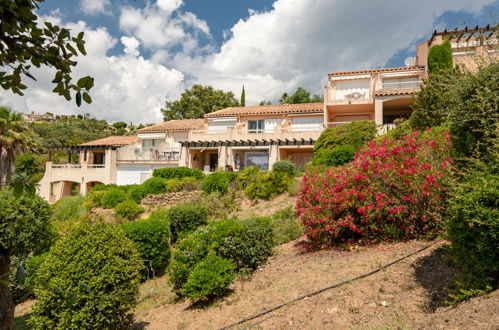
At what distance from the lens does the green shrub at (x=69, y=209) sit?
20.8 metres

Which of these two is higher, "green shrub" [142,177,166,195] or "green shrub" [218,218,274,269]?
"green shrub" [142,177,166,195]

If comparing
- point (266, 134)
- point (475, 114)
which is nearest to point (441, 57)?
point (266, 134)

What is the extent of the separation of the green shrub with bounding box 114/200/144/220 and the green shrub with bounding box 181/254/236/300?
41.2 ft

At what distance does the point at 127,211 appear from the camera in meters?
19.0

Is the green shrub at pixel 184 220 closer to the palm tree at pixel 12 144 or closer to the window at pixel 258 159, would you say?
the palm tree at pixel 12 144

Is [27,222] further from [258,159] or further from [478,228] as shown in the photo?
[258,159]

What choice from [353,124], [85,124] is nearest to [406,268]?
[353,124]

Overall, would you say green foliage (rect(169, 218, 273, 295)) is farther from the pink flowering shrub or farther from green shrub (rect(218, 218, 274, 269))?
the pink flowering shrub

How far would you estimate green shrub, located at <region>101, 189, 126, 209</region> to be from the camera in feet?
69.3

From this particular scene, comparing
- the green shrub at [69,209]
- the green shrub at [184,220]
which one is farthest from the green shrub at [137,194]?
the green shrub at [184,220]

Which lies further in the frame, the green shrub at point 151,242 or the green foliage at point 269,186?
the green foliage at point 269,186

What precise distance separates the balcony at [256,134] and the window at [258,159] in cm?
158

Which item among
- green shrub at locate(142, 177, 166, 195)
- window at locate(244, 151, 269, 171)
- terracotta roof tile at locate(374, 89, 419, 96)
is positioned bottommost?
green shrub at locate(142, 177, 166, 195)

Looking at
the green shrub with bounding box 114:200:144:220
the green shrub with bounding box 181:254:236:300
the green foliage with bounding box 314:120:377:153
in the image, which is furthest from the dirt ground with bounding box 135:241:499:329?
the green shrub with bounding box 114:200:144:220
